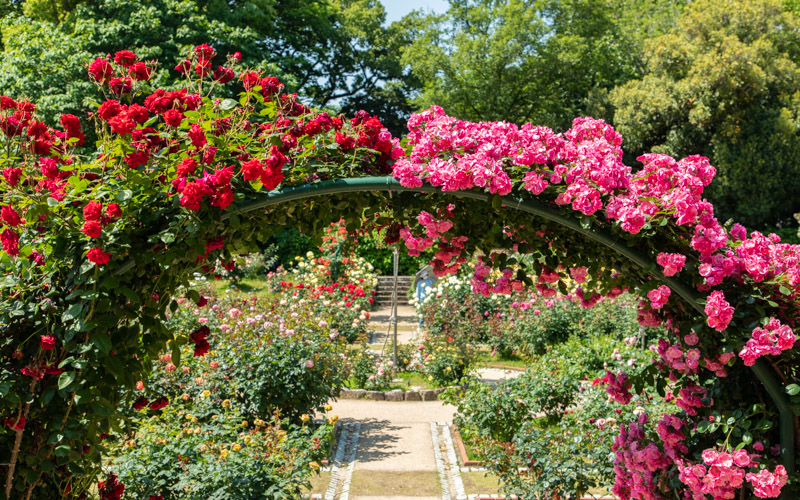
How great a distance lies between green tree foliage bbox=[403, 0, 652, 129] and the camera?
18594mm

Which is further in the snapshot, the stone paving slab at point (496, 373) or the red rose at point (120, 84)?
the stone paving slab at point (496, 373)

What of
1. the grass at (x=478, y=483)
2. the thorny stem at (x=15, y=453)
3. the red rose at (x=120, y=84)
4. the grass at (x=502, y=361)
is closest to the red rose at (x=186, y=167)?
the red rose at (x=120, y=84)

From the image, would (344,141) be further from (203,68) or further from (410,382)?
(410,382)

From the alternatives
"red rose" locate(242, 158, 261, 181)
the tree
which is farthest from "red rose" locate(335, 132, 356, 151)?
the tree

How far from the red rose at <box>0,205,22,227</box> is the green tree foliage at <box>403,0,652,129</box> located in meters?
17.7

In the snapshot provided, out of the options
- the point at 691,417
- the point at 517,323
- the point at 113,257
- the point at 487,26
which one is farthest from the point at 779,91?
the point at 113,257

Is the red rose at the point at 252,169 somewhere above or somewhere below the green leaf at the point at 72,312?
above

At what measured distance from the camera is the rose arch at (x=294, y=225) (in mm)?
2107

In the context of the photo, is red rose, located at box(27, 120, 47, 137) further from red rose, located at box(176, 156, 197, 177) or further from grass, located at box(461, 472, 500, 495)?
grass, located at box(461, 472, 500, 495)

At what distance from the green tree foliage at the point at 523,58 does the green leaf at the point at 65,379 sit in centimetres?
1777

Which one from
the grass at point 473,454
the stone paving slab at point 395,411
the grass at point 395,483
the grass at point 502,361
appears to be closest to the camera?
the grass at point 395,483

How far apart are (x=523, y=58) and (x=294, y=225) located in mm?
17716

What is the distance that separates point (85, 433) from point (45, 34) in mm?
15532

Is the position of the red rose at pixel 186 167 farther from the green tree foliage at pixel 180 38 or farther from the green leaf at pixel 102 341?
the green tree foliage at pixel 180 38
